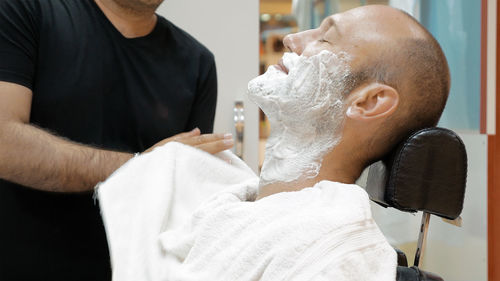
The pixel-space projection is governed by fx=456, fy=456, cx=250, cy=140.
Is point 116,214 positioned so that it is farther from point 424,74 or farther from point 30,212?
point 424,74

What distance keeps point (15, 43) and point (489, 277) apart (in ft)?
7.84

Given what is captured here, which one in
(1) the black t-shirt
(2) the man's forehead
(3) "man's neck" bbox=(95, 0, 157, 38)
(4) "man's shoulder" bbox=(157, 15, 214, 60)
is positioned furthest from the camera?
(4) "man's shoulder" bbox=(157, 15, 214, 60)

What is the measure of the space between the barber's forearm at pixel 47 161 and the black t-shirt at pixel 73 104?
0.15 m

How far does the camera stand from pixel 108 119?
1.55 metres

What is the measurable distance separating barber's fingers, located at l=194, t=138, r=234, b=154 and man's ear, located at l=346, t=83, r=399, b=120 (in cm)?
45

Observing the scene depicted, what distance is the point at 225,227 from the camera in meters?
1.02

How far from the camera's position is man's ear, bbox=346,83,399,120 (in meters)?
1.07

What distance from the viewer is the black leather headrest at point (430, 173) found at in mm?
991

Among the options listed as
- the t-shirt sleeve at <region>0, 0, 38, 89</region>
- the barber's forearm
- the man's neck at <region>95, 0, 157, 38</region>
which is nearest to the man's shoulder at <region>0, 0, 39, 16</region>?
the t-shirt sleeve at <region>0, 0, 38, 89</region>

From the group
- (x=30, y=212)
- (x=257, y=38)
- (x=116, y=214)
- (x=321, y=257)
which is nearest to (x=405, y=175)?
(x=321, y=257)

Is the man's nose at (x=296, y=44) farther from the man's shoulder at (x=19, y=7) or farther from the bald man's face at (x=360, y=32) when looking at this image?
the man's shoulder at (x=19, y=7)

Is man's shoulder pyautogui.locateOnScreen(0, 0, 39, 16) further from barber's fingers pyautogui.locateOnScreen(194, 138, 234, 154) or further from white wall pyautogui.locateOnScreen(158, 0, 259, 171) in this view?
white wall pyautogui.locateOnScreen(158, 0, 259, 171)

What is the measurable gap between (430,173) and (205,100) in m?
1.00

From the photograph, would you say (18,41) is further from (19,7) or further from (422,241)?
(422,241)
